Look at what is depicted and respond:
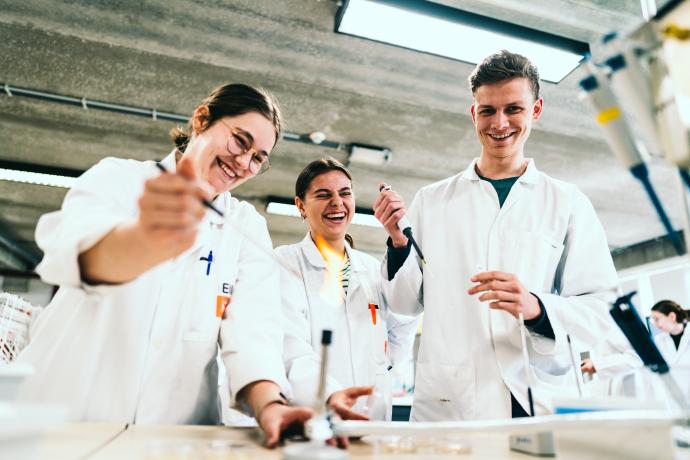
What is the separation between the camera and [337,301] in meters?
1.85

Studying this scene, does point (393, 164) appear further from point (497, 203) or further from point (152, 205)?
point (152, 205)

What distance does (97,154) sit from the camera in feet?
15.2

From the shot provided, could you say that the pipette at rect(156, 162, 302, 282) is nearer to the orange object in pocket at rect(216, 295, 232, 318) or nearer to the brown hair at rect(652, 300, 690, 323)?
the orange object in pocket at rect(216, 295, 232, 318)

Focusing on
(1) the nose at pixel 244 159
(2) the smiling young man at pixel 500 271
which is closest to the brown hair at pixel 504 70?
(2) the smiling young man at pixel 500 271

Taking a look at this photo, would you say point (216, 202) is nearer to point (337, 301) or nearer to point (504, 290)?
point (337, 301)

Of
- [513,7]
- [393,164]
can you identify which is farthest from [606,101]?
[393,164]

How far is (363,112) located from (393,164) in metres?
1.00

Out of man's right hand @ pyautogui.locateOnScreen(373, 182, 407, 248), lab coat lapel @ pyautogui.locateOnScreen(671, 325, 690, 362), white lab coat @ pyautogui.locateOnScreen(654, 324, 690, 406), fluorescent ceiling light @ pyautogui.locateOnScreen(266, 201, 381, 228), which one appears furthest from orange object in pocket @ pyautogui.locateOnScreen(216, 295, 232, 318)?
fluorescent ceiling light @ pyautogui.locateOnScreen(266, 201, 381, 228)

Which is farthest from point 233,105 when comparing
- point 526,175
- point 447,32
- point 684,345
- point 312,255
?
point 684,345

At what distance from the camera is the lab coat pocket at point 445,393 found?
1.42 meters

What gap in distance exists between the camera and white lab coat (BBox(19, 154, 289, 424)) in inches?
42.1

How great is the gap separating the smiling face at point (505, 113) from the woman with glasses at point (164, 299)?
2.38 ft

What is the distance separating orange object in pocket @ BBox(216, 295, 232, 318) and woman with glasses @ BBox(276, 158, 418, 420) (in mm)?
283

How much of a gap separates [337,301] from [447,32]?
162 cm
